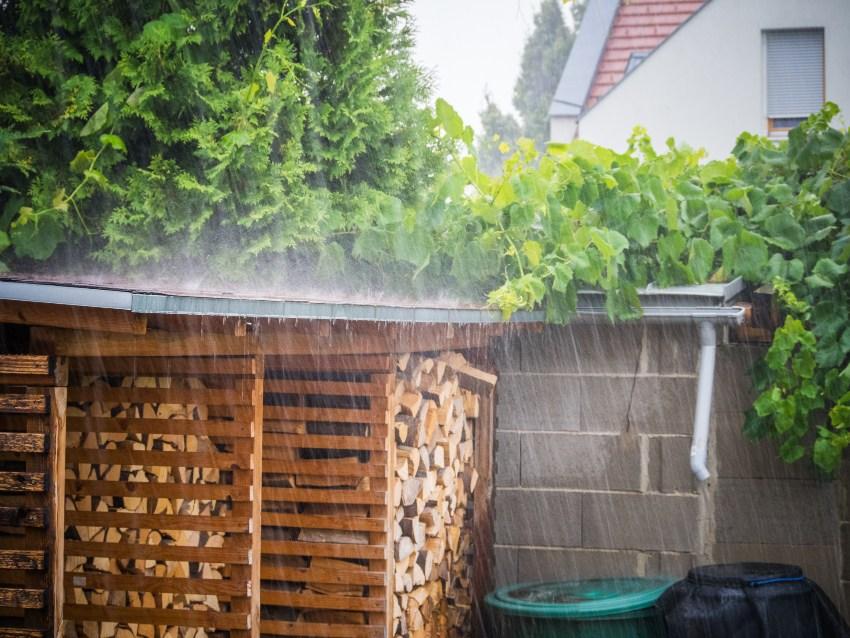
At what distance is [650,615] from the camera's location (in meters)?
4.62

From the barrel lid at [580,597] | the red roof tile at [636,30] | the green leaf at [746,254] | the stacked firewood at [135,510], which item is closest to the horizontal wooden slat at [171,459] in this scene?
the stacked firewood at [135,510]

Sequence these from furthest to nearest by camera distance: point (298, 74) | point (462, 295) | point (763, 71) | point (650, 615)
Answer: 1. point (763, 71)
2. point (298, 74)
3. point (462, 295)
4. point (650, 615)

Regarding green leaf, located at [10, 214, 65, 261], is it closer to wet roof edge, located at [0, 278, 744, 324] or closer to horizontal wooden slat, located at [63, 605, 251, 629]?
horizontal wooden slat, located at [63, 605, 251, 629]

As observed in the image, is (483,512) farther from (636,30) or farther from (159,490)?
(636,30)

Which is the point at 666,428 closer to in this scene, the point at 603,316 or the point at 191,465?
the point at 603,316

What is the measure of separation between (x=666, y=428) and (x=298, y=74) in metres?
3.14

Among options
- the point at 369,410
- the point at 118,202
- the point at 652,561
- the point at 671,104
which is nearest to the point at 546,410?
Result: the point at 652,561

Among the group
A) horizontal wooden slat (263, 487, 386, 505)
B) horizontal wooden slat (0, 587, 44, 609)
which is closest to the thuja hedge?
horizontal wooden slat (263, 487, 386, 505)

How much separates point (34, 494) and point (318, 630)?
1405 millimetres

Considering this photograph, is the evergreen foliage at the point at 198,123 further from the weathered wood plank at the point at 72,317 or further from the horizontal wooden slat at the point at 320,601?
the weathered wood plank at the point at 72,317

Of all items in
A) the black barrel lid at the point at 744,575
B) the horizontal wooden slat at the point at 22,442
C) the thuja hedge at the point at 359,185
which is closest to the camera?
the horizontal wooden slat at the point at 22,442

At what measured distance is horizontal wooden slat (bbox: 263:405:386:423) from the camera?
4.05 m

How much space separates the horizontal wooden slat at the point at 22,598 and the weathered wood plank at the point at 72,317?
93 cm

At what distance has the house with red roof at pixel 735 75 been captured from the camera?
1287cm
